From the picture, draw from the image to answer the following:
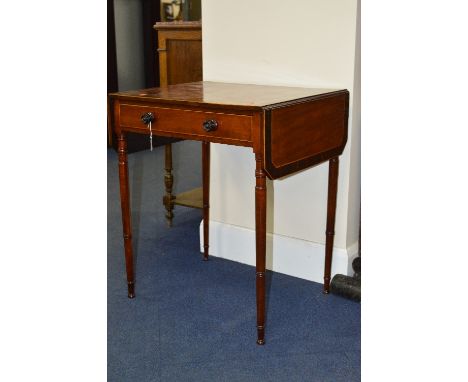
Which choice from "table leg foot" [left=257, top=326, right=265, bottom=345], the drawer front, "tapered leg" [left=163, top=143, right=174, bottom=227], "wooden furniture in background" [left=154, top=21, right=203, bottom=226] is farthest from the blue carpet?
the drawer front

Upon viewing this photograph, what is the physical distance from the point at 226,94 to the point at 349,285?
37.5 inches

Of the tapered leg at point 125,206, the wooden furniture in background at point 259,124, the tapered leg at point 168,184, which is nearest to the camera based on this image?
the wooden furniture in background at point 259,124

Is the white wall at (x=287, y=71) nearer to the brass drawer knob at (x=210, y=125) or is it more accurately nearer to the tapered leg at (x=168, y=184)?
the tapered leg at (x=168, y=184)

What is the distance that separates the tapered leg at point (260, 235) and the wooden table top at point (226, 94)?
23 centimetres

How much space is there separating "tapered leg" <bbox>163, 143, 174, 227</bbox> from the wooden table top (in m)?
0.79

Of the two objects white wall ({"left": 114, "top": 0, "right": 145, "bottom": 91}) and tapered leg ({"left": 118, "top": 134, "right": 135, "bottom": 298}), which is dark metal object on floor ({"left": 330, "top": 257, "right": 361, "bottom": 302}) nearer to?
tapered leg ({"left": 118, "top": 134, "right": 135, "bottom": 298})

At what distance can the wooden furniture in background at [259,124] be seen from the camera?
6.77 feet

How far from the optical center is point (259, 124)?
2.02 metres

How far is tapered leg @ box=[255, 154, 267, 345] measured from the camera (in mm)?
2078

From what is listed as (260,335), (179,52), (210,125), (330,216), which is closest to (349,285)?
(330,216)

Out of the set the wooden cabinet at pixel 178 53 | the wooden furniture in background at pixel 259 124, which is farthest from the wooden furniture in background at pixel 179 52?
the wooden furniture in background at pixel 259 124
